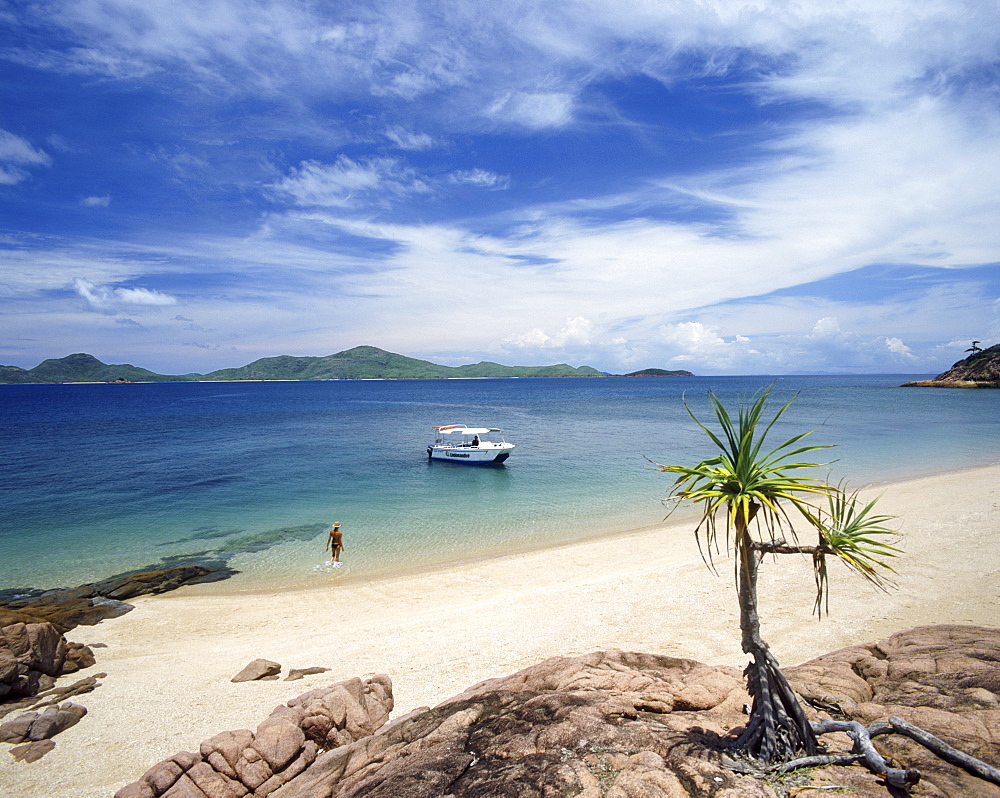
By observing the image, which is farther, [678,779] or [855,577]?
[855,577]

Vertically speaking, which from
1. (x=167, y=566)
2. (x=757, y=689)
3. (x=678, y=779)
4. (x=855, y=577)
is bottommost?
(x=167, y=566)

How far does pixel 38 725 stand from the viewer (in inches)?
358

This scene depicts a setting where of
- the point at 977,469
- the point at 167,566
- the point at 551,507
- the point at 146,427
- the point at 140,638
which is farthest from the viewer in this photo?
the point at 146,427

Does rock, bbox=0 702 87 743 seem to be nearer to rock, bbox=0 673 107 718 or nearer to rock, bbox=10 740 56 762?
rock, bbox=10 740 56 762

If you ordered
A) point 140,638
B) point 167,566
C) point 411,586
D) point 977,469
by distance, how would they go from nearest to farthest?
point 140,638 → point 411,586 → point 167,566 → point 977,469

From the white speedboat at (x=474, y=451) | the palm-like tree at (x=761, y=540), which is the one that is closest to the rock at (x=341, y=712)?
the palm-like tree at (x=761, y=540)

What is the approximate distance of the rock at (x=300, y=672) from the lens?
35.6 feet

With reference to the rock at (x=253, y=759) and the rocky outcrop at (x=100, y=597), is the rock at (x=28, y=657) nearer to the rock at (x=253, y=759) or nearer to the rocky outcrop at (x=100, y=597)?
the rocky outcrop at (x=100, y=597)

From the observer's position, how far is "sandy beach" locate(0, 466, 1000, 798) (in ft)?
30.7

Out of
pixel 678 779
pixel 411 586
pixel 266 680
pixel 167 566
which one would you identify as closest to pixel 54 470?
pixel 167 566

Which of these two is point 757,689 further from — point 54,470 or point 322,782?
point 54,470

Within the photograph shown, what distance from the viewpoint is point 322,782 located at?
6480mm

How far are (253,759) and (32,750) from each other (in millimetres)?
4547

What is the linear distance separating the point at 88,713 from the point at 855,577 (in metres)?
19.1
